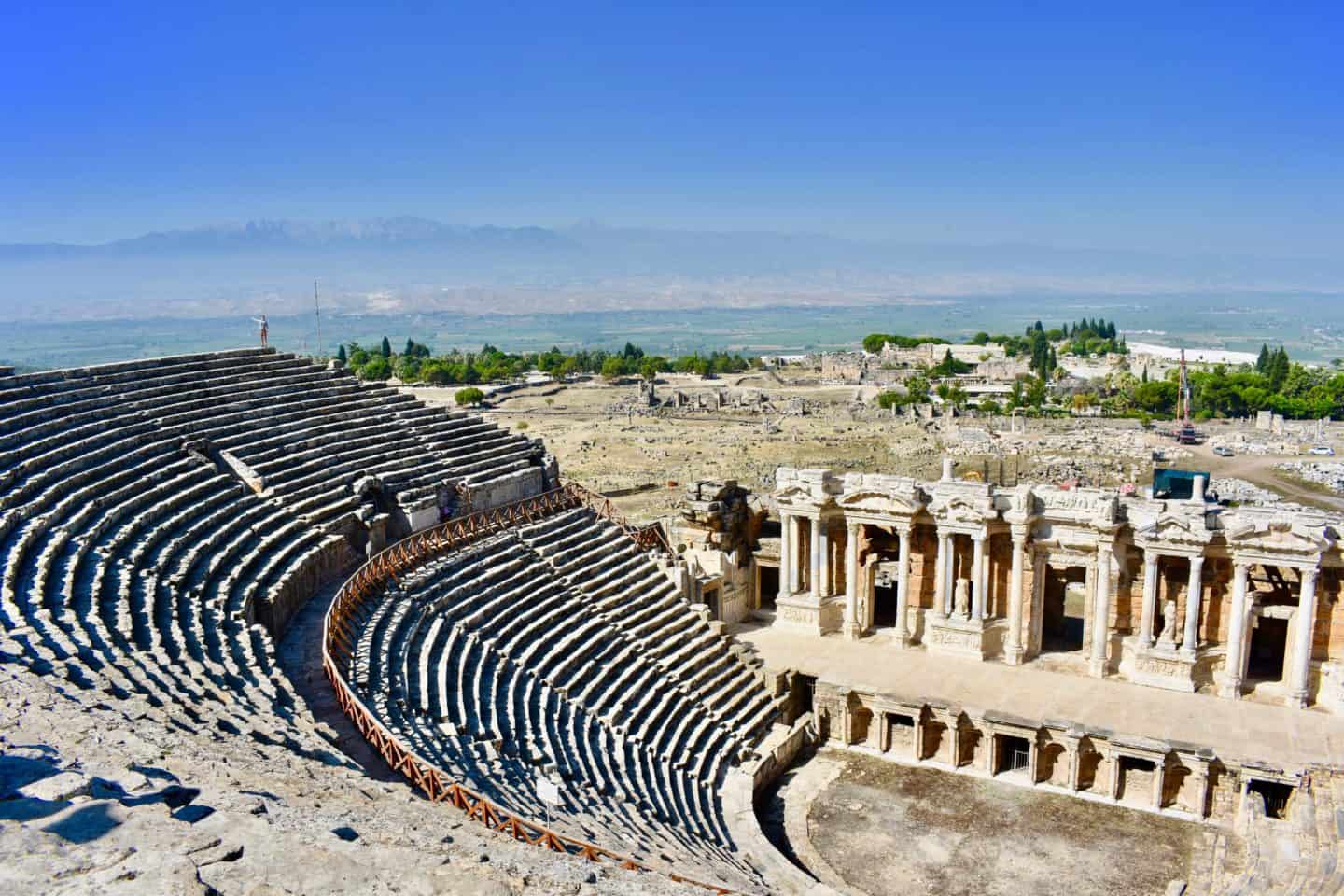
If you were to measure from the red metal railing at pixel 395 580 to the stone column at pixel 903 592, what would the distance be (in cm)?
841

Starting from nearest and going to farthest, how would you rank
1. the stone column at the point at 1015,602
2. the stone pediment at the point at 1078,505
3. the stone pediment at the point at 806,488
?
the stone pediment at the point at 1078,505, the stone column at the point at 1015,602, the stone pediment at the point at 806,488

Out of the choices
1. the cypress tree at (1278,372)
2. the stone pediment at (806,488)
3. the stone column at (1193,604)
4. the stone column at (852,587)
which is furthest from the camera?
the cypress tree at (1278,372)

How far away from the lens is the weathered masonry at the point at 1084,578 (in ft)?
92.3

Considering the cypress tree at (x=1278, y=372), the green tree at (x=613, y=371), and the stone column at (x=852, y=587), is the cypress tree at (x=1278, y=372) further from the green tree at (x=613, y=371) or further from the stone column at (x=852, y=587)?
the stone column at (x=852, y=587)

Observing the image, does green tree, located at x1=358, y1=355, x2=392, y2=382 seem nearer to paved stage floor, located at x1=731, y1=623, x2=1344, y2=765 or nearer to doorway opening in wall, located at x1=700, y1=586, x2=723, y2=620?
doorway opening in wall, located at x1=700, y1=586, x2=723, y2=620

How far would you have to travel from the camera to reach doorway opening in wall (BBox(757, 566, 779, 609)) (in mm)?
37881

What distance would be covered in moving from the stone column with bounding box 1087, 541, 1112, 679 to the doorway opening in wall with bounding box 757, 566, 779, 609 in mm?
11171

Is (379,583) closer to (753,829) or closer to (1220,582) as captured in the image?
(753,829)

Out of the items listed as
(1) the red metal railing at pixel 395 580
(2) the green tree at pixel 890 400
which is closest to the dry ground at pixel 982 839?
(1) the red metal railing at pixel 395 580

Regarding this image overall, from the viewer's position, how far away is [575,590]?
30062 mm

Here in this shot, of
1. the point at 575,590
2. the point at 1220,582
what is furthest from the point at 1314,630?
the point at 575,590

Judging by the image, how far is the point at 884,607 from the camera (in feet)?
120

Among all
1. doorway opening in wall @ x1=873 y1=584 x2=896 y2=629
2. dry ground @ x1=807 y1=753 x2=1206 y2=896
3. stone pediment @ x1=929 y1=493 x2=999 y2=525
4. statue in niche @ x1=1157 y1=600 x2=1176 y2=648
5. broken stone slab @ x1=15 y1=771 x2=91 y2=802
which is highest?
stone pediment @ x1=929 y1=493 x2=999 y2=525

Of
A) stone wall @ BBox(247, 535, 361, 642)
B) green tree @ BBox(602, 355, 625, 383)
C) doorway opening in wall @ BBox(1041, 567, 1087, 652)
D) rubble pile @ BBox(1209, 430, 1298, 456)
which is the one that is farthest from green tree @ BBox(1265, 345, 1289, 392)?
stone wall @ BBox(247, 535, 361, 642)
